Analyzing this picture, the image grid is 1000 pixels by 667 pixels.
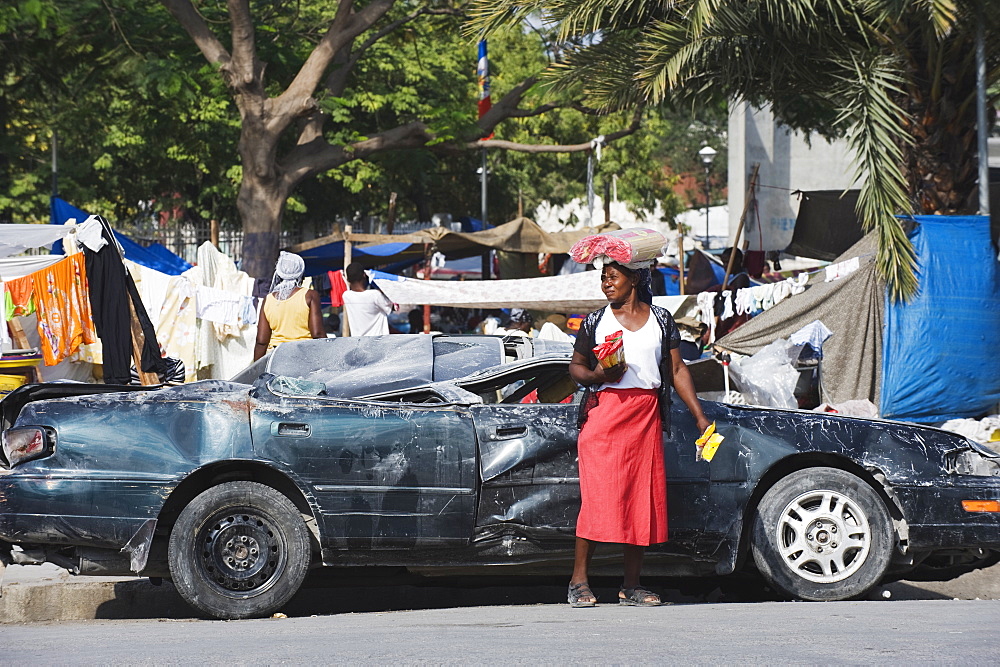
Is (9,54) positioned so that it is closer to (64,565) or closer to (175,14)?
(175,14)

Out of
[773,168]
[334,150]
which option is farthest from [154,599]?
[773,168]

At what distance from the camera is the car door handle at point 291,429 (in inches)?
223

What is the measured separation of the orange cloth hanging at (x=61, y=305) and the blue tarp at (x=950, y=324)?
7638 mm

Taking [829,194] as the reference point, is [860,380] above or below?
below

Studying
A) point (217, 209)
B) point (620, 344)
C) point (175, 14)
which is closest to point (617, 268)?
point (620, 344)

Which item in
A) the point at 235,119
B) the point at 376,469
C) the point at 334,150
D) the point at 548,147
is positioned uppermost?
the point at 235,119

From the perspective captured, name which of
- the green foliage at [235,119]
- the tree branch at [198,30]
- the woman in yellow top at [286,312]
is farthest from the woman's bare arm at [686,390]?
the tree branch at [198,30]

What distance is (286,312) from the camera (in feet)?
30.9

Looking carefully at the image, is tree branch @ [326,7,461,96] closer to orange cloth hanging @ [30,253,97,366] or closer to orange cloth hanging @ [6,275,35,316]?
orange cloth hanging @ [30,253,97,366]

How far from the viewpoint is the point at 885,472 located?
19.4ft

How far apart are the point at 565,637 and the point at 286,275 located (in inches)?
210

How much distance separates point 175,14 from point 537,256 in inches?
274

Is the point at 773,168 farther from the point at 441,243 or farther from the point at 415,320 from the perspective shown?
the point at 441,243

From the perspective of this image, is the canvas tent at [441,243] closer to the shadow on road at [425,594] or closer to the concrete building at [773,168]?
the shadow on road at [425,594]
